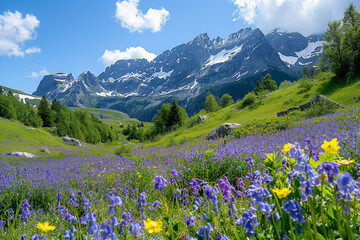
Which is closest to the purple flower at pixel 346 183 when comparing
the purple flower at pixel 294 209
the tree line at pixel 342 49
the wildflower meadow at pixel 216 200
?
the wildflower meadow at pixel 216 200

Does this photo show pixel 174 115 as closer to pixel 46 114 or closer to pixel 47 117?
pixel 47 117

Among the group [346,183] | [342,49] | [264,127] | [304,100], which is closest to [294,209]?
[346,183]

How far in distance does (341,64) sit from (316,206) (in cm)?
3529

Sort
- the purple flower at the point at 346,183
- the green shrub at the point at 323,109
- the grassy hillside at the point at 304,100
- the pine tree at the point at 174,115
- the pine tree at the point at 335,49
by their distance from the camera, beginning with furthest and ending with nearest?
the pine tree at the point at 174,115 → the pine tree at the point at 335,49 → the grassy hillside at the point at 304,100 → the green shrub at the point at 323,109 → the purple flower at the point at 346,183

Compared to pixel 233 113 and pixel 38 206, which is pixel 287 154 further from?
pixel 233 113

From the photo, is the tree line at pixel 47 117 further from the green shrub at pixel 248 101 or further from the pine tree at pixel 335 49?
the pine tree at pixel 335 49

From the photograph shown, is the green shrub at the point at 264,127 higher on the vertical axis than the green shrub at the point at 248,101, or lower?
lower

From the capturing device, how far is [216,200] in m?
1.97

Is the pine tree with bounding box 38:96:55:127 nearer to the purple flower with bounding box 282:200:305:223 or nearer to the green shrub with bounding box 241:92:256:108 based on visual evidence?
the green shrub with bounding box 241:92:256:108

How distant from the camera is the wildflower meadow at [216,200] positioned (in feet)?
5.05

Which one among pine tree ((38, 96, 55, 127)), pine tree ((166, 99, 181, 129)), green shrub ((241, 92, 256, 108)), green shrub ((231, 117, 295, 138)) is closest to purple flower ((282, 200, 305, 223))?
green shrub ((231, 117, 295, 138))

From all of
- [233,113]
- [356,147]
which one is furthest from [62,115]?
[356,147]

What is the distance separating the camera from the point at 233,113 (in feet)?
120

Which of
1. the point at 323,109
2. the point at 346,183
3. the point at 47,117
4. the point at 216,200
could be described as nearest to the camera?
the point at 346,183
